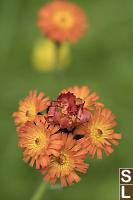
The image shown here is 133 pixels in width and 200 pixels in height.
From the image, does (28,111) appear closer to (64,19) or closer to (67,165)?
(67,165)

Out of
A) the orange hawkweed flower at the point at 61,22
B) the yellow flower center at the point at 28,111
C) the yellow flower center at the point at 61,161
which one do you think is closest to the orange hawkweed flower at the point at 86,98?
the yellow flower center at the point at 28,111

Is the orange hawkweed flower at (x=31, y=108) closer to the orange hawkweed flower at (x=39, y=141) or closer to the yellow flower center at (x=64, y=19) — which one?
the orange hawkweed flower at (x=39, y=141)

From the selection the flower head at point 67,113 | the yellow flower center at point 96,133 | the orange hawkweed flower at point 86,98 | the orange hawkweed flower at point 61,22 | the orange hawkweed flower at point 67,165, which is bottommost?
the orange hawkweed flower at point 67,165

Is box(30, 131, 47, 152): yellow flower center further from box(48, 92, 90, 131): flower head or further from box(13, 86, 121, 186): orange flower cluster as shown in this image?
box(48, 92, 90, 131): flower head

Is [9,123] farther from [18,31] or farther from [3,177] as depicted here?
[18,31]

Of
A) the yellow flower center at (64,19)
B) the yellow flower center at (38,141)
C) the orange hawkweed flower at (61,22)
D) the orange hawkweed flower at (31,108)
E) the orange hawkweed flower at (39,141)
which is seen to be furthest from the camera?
the yellow flower center at (64,19)

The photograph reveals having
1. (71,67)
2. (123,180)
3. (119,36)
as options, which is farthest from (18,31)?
(123,180)

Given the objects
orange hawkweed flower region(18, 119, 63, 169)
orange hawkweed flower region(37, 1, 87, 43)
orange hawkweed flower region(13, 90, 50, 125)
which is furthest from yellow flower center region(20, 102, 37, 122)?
orange hawkweed flower region(37, 1, 87, 43)

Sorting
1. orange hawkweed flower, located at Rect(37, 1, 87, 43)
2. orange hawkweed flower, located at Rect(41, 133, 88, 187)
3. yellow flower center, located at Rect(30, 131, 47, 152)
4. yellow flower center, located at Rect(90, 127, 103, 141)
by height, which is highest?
orange hawkweed flower, located at Rect(37, 1, 87, 43)
